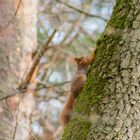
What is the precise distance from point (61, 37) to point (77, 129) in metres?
3.28

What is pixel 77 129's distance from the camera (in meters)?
2.13

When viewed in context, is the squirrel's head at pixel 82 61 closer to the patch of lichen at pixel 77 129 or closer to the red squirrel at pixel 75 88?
the red squirrel at pixel 75 88

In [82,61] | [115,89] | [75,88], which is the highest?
[82,61]

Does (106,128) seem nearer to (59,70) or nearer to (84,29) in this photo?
(84,29)

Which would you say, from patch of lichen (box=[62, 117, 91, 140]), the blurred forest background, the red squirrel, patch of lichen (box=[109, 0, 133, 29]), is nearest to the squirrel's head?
the red squirrel

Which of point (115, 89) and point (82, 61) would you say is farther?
point (82, 61)

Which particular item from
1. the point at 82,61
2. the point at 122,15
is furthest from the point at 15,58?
the point at 122,15

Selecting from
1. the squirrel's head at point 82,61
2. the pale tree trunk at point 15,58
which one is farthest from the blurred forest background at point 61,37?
the squirrel's head at point 82,61

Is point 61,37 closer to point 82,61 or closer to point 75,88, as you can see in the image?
point 82,61

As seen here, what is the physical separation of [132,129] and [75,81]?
3.76ft

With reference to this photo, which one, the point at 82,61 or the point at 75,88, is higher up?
the point at 82,61

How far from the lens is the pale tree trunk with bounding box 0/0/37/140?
12.5ft

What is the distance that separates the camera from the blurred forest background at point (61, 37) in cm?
486

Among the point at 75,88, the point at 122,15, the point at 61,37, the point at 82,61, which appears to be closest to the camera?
the point at 122,15
